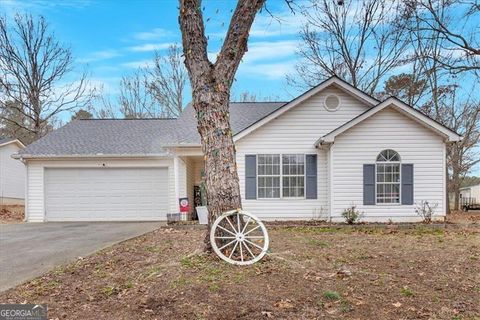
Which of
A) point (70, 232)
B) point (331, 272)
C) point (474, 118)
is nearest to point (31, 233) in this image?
point (70, 232)

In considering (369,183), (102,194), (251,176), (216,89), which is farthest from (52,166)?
(216,89)

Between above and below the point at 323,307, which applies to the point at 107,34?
above

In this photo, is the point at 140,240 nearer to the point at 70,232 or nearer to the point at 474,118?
the point at 70,232

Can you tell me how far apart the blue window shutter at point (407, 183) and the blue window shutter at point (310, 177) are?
2631mm

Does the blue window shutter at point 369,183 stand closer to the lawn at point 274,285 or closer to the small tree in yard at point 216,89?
the lawn at point 274,285

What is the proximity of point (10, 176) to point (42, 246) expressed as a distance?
17.5 m

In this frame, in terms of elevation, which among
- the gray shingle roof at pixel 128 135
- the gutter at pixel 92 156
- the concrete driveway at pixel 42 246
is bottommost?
the concrete driveway at pixel 42 246

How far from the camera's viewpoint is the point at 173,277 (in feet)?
17.0

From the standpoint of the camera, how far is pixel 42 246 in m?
8.88

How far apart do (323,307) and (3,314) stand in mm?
3100

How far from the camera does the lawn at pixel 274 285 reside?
13.6 ft

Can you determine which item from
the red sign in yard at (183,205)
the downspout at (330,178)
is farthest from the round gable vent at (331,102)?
the red sign in yard at (183,205)

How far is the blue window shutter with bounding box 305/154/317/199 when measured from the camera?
520 inches

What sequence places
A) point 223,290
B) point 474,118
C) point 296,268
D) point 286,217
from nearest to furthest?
point 223,290 → point 296,268 → point 286,217 → point 474,118
